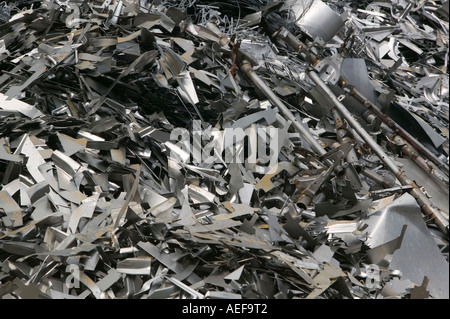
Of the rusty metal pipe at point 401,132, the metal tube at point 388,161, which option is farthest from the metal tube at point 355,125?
the rusty metal pipe at point 401,132

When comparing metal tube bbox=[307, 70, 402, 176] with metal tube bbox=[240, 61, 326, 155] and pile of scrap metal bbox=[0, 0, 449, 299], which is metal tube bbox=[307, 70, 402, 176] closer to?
pile of scrap metal bbox=[0, 0, 449, 299]

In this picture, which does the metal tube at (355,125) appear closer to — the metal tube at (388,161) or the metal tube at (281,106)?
the metal tube at (388,161)

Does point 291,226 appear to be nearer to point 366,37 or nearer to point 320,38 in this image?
point 320,38

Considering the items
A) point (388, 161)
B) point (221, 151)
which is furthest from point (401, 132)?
point (221, 151)

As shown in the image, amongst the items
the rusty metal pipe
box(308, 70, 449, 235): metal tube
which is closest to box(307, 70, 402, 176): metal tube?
box(308, 70, 449, 235): metal tube

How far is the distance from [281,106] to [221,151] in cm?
33

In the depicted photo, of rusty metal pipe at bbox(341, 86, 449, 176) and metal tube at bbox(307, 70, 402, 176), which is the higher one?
rusty metal pipe at bbox(341, 86, 449, 176)

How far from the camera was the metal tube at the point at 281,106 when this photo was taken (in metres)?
2.12

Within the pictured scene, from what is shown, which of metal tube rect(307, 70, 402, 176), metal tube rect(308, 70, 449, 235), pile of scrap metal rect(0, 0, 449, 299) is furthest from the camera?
metal tube rect(307, 70, 402, 176)

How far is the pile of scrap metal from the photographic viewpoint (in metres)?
1.67

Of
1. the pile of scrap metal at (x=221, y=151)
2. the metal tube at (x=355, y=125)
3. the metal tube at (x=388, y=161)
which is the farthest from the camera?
the metal tube at (x=355, y=125)

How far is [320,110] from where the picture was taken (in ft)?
7.52

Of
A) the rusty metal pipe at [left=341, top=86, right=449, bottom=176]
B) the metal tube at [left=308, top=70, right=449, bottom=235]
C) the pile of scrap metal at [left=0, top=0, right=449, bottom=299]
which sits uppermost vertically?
the rusty metal pipe at [left=341, top=86, right=449, bottom=176]

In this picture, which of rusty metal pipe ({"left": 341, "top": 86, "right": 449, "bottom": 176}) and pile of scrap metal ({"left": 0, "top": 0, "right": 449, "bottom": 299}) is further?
rusty metal pipe ({"left": 341, "top": 86, "right": 449, "bottom": 176})
